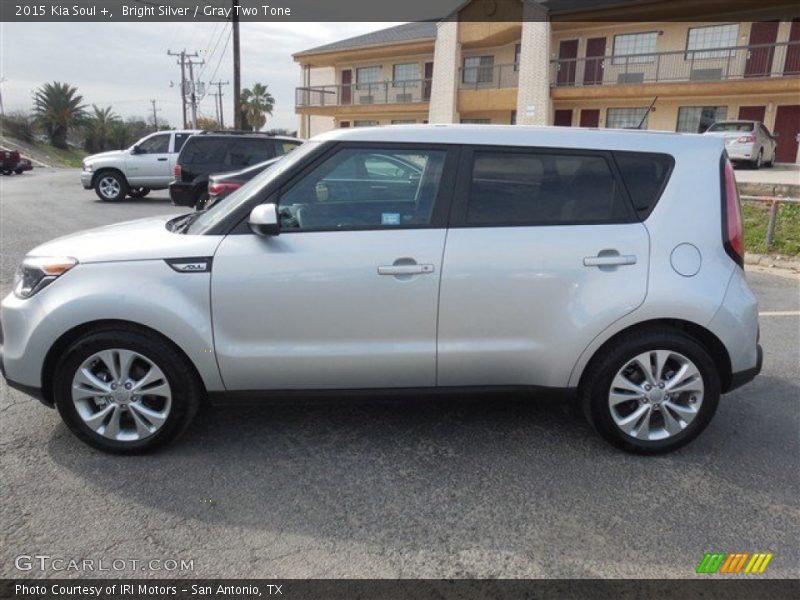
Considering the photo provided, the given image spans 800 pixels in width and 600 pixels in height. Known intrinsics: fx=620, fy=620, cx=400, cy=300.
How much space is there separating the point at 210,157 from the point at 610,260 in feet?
37.4

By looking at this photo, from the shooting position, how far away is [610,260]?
10.8ft

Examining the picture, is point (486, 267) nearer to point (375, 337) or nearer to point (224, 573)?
point (375, 337)

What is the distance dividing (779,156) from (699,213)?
83.3 ft

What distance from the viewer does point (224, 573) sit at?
2527 millimetres

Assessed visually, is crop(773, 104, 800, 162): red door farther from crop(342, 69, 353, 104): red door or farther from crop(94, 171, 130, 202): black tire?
crop(94, 171, 130, 202): black tire

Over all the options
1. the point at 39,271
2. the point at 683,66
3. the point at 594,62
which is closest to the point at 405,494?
the point at 39,271

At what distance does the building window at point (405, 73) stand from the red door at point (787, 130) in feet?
53.6

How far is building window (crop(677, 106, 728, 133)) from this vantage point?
969 inches

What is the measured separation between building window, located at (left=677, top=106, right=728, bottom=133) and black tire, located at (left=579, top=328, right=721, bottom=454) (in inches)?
958

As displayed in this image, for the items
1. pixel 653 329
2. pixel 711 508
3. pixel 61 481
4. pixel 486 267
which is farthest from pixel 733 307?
pixel 61 481

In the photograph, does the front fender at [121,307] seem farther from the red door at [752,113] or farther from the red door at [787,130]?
the red door at [787,130]

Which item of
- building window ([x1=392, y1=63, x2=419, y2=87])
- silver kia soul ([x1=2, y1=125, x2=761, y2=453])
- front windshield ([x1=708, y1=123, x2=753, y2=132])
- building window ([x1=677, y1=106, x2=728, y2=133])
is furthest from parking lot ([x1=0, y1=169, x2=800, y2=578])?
building window ([x1=392, y1=63, x2=419, y2=87])

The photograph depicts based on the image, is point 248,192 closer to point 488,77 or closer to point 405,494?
point 405,494

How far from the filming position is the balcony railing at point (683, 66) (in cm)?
2277
